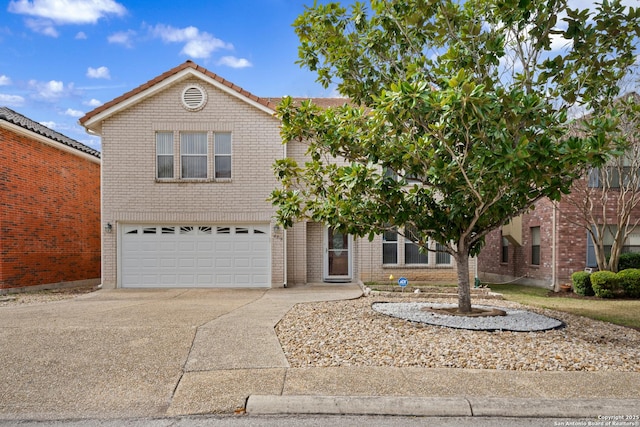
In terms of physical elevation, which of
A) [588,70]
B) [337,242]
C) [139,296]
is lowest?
[139,296]

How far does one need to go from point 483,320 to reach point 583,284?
23.3 ft

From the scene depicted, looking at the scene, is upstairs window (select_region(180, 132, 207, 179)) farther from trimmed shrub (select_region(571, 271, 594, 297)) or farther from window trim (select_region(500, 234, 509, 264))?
window trim (select_region(500, 234, 509, 264))

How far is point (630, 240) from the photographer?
15.6 metres

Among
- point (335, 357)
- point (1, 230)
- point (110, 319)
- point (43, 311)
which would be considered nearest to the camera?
point (335, 357)

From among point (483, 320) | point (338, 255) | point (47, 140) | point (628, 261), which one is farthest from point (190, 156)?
point (628, 261)

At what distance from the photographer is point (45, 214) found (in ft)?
50.8

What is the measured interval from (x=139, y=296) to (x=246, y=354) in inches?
293

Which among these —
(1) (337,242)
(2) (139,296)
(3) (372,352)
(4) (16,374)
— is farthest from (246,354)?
(1) (337,242)

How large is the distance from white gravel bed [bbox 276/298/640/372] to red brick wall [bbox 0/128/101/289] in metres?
10.1

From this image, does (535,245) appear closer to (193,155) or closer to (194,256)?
(194,256)

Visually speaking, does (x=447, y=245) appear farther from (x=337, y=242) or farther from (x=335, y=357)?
(x=337, y=242)

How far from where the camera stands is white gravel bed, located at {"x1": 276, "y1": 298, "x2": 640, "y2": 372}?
19.7 feet

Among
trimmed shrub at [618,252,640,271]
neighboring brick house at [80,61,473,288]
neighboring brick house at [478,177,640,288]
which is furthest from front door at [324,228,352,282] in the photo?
trimmed shrub at [618,252,640,271]

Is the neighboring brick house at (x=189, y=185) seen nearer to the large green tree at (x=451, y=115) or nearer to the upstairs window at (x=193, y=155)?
the upstairs window at (x=193, y=155)
